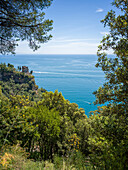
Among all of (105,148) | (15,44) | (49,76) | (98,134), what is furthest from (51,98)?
(49,76)

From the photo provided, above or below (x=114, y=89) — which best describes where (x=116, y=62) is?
above

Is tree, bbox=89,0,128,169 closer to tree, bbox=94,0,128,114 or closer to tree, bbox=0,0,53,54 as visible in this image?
tree, bbox=94,0,128,114

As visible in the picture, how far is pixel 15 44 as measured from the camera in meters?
5.82

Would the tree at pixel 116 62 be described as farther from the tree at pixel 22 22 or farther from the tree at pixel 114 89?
the tree at pixel 22 22

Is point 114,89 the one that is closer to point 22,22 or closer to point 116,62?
point 116,62

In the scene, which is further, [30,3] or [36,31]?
[36,31]

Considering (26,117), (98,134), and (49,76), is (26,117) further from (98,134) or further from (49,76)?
(49,76)

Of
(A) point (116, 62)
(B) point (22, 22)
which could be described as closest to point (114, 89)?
(A) point (116, 62)

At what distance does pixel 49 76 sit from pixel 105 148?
154m

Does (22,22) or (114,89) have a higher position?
(22,22)

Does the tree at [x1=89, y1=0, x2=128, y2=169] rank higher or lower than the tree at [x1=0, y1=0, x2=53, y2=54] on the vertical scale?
lower

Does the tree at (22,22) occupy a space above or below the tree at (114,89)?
above

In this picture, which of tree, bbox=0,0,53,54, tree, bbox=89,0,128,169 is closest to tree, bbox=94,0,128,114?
tree, bbox=89,0,128,169

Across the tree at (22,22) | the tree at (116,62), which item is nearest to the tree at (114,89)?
the tree at (116,62)
